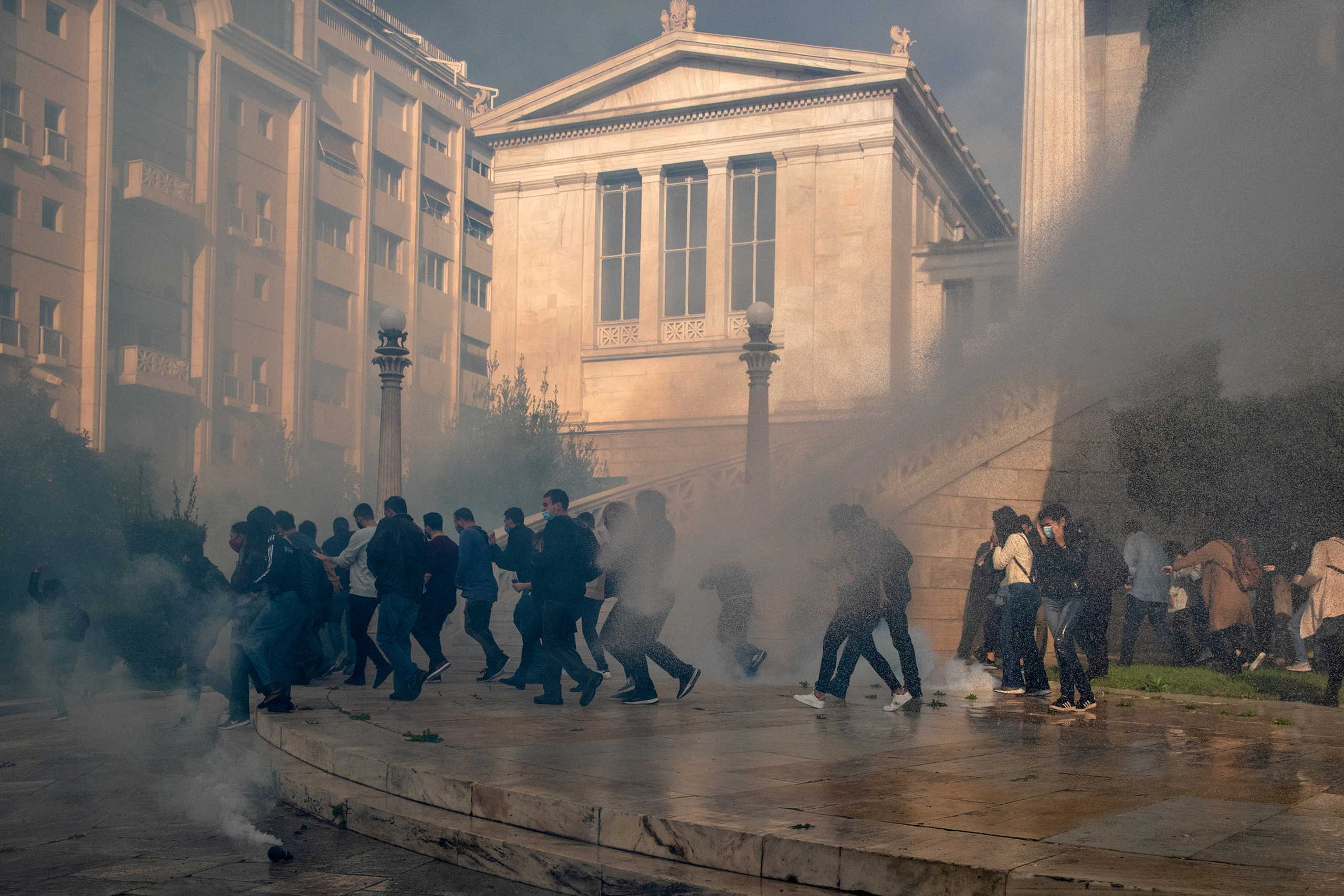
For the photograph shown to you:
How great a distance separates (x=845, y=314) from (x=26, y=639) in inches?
912

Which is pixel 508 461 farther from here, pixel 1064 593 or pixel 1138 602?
pixel 1064 593

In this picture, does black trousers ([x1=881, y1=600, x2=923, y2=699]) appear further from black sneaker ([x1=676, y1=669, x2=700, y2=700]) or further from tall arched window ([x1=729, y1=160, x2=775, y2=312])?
tall arched window ([x1=729, y1=160, x2=775, y2=312])

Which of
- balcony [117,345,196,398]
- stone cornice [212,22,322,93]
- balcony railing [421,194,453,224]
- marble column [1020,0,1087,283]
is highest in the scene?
stone cornice [212,22,322,93]

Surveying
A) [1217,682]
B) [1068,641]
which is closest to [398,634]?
[1068,641]

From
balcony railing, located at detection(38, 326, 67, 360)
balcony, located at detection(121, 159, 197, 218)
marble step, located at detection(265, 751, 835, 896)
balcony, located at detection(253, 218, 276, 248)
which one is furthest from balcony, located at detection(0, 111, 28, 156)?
marble step, located at detection(265, 751, 835, 896)

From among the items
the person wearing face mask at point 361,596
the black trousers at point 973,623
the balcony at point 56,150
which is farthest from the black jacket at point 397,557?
the balcony at point 56,150

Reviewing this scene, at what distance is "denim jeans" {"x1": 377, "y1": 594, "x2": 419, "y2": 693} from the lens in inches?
360

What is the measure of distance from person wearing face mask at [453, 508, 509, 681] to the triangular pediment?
25001mm

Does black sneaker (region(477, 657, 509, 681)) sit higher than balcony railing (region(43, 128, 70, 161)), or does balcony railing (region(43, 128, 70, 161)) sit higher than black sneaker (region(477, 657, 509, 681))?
balcony railing (region(43, 128, 70, 161))

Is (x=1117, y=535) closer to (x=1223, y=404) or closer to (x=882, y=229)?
(x=1223, y=404)

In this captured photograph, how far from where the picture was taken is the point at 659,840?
4.73 meters

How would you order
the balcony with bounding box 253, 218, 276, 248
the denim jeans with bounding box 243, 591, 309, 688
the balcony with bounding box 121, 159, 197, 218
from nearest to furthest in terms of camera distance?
the denim jeans with bounding box 243, 591, 309, 688
the balcony with bounding box 121, 159, 197, 218
the balcony with bounding box 253, 218, 276, 248

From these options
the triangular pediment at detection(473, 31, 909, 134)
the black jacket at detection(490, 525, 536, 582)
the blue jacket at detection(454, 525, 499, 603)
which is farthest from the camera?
the triangular pediment at detection(473, 31, 909, 134)

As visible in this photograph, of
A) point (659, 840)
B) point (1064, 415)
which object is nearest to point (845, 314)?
point (1064, 415)
